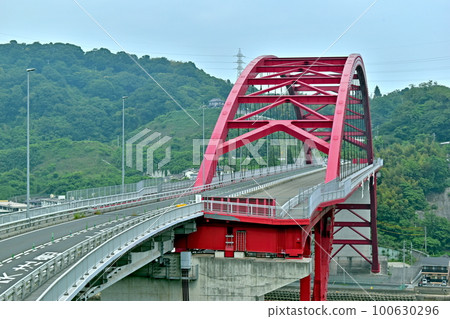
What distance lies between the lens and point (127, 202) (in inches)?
1571

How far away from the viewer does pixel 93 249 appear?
22609 millimetres

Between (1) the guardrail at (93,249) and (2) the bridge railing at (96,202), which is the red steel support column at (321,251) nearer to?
(2) the bridge railing at (96,202)

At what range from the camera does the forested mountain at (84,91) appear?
11044 cm

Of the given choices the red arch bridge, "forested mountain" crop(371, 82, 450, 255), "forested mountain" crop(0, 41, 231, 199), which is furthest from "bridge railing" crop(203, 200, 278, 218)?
"forested mountain" crop(371, 82, 450, 255)

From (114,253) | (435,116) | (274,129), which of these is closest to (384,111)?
(435,116)

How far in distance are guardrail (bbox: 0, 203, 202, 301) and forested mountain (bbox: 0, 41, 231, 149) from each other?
65.1m

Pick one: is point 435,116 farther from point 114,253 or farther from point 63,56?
point 114,253

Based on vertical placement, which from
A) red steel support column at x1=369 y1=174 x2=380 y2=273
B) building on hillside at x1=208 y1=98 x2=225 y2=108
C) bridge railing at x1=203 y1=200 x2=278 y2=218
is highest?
building on hillside at x1=208 y1=98 x2=225 y2=108

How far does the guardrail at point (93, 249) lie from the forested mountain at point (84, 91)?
65.1 m

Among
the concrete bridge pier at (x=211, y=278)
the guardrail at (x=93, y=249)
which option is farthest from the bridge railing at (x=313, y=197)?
the guardrail at (x=93, y=249)

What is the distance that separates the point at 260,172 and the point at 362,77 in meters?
13.8

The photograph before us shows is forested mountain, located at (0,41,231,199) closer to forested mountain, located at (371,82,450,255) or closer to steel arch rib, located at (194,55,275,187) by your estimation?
steel arch rib, located at (194,55,275,187)

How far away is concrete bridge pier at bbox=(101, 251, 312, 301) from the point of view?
30969mm

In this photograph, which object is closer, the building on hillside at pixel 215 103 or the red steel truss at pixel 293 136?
the red steel truss at pixel 293 136
